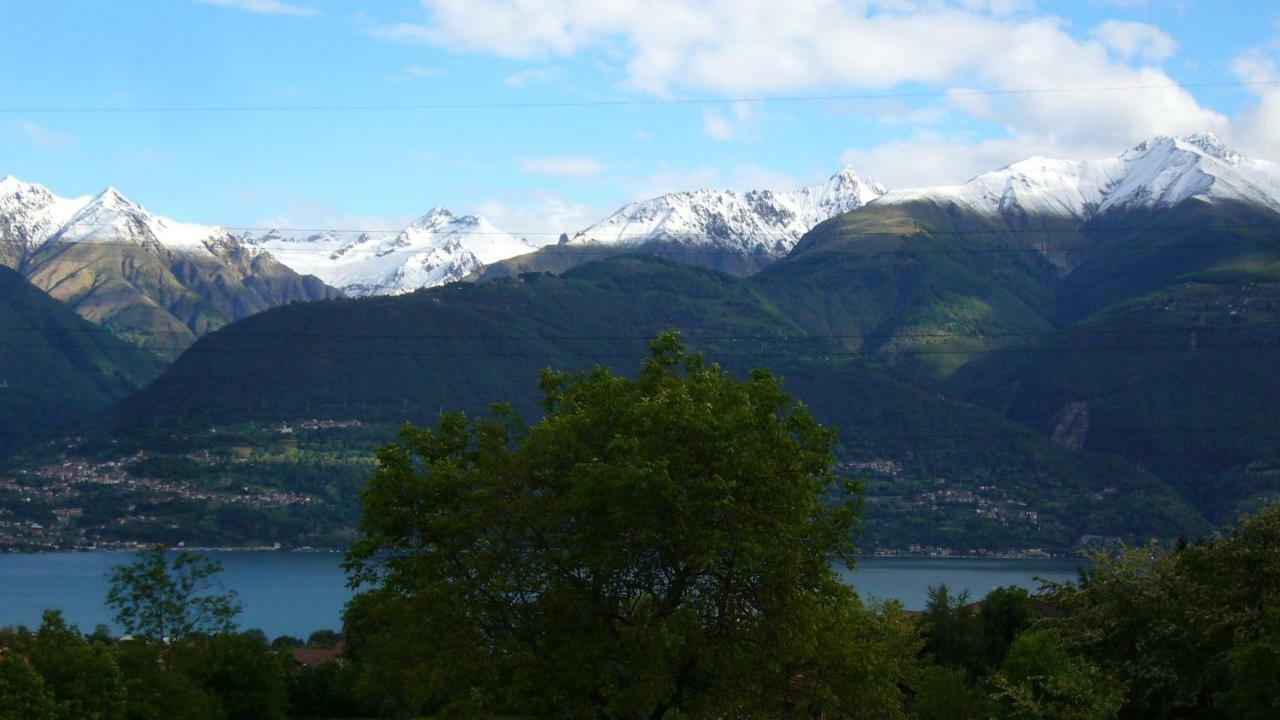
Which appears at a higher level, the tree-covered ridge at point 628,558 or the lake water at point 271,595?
the lake water at point 271,595

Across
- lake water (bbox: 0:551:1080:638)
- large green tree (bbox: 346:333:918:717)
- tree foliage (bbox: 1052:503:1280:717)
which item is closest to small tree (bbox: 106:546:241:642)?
large green tree (bbox: 346:333:918:717)

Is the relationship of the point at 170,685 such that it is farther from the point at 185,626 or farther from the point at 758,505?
the point at 758,505

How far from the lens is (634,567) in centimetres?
3153

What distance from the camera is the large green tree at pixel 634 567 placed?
30391 mm

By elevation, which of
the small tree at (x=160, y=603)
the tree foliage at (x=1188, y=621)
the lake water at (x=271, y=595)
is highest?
the lake water at (x=271, y=595)

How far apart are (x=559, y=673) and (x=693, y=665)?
2.94 meters

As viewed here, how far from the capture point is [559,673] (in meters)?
30.5

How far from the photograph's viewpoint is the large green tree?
30391 millimetres

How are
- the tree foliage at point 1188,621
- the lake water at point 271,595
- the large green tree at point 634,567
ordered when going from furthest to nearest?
the lake water at point 271,595
the tree foliage at point 1188,621
the large green tree at point 634,567

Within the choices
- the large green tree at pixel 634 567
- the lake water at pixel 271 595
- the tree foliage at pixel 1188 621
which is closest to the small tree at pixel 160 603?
the large green tree at pixel 634 567

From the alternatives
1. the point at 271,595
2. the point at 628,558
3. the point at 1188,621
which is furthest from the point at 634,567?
the point at 271,595

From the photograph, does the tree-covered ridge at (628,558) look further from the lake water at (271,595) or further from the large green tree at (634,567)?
the lake water at (271,595)

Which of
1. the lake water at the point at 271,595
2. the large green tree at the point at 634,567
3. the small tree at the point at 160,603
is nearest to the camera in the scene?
the large green tree at the point at 634,567

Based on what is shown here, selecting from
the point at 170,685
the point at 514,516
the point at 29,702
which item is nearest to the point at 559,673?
the point at 514,516
